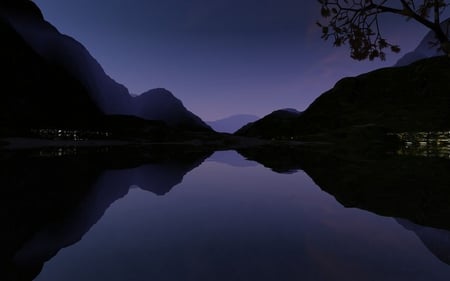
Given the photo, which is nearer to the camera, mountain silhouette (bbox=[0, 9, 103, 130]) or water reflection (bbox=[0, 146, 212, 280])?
water reflection (bbox=[0, 146, 212, 280])

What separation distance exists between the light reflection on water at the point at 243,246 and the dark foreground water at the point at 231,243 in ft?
0.08

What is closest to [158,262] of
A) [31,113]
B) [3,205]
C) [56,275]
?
[56,275]

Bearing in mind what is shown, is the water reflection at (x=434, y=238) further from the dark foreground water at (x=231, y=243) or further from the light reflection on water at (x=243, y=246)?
the light reflection on water at (x=243, y=246)

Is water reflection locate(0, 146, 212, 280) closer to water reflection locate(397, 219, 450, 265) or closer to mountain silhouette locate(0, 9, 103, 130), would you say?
water reflection locate(397, 219, 450, 265)

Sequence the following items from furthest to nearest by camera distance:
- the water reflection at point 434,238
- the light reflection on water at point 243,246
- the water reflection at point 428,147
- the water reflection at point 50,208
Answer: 1. the water reflection at point 428,147
2. the water reflection at point 434,238
3. the water reflection at point 50,208
4. the light reflection on water at point 243,246

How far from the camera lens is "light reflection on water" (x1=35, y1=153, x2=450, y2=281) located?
19.9ft

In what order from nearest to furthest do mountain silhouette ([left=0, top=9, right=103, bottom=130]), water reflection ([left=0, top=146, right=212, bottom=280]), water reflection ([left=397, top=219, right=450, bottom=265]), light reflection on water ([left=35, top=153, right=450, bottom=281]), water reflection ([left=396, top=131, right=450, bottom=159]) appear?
light reflection on water ([left=35, top=153, right=450, bottom=281]) → water reflection ([left=0, top=146, right=212, bottom=280]) → water reflection ([left=397, top=219, right=450, bottom=265]) → water reflection ([left=396, top=131, right=450, bottom=159]) → mountain silhouette ([left=0, top=9, right=103, bottom=130])

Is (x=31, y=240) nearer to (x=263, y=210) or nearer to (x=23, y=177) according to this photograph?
(x=263, y=210)

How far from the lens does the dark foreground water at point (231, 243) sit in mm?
6105

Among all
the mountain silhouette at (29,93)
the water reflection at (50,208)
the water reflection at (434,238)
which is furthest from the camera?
Result: the mountain silhouette at (29,93)

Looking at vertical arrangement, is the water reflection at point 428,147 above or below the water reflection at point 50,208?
below

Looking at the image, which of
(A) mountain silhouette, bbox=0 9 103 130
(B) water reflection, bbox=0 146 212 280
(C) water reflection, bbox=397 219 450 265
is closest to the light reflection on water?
(C) water reflection, bbox=397 219 450 265

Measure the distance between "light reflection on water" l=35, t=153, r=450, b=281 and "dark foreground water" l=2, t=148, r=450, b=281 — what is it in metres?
0.02

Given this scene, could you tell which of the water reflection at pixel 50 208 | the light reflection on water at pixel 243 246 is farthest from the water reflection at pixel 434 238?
the water reflection at pixel 50 208
